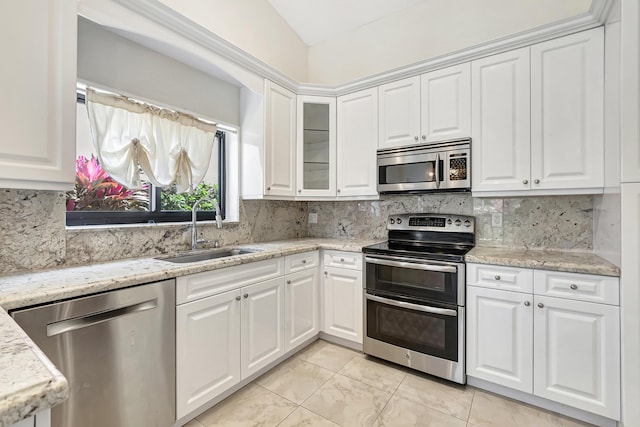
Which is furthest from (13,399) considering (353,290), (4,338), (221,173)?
(221,173)

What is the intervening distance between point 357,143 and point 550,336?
196 centimetres

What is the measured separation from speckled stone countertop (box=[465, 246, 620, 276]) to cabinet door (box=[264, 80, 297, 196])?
162 cm

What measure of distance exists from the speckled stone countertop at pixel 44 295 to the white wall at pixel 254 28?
183cm

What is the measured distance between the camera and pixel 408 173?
246 centimetres

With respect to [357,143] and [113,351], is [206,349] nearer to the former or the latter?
[113,351]

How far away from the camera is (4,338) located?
2.29ft

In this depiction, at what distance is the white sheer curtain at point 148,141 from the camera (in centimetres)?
185

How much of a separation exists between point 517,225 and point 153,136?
278 centimetres

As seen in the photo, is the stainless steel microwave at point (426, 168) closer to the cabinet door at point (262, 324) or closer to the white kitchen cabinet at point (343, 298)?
the white kitchen cabinet at point (343, 298)

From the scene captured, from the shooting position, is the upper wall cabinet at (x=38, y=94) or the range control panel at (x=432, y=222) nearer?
the upper wall cabinet at (x=38, y=94)

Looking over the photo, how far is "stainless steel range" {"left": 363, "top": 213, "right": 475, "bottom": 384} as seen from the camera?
6.60 feet

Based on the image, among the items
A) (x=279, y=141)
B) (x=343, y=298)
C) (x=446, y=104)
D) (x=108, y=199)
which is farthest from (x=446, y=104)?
(x=108, y=199)

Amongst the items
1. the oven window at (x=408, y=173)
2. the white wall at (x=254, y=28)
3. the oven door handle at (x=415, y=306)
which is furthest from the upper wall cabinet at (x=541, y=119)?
the white wall at (x=254, y=28)

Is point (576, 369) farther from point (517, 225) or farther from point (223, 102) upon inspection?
point (223, 102)
